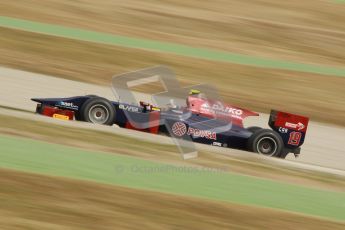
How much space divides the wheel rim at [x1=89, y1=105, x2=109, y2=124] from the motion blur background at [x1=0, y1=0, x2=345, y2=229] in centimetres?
44

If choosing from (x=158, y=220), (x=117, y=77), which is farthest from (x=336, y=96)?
(x=158, y=220)

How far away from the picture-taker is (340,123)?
16.0m

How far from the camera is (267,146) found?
12445mm

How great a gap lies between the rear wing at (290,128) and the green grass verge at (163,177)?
219cm

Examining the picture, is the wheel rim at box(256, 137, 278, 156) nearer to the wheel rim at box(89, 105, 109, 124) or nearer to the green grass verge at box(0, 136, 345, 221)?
the green grass verge at box(0, 136, 345, 221)

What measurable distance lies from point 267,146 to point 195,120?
1.32m

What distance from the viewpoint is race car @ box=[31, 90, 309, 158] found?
466 inches

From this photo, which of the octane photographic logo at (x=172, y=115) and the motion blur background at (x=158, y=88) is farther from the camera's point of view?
the octane photographic logo at (x=172, y=115)

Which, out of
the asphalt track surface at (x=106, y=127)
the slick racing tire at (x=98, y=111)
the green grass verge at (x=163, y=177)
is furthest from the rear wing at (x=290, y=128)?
the slick racing tire at (x=98, y=111)

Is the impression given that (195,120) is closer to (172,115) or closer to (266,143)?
(172,115)

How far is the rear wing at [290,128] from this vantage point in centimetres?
1244

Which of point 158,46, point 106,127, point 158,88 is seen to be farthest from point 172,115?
point 158,46

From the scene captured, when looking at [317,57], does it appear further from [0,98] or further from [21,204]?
[21,204]

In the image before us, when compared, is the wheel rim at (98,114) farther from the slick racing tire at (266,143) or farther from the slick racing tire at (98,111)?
the slick racing tire at (266,143)
